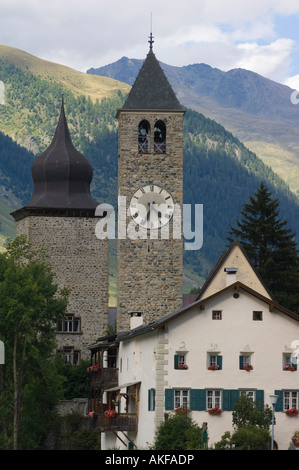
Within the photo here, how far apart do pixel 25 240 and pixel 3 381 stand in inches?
582

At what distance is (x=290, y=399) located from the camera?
56469mm

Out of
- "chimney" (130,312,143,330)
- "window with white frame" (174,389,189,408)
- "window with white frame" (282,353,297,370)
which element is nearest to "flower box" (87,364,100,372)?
"chimney" (130,312,143,330)

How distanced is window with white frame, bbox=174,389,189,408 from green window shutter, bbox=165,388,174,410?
249 millimetres

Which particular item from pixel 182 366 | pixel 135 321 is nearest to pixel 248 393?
pixel 182 366

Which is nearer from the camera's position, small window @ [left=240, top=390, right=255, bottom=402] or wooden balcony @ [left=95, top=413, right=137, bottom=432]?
small window @ [left=240, top=390, right=255, bottom=402]

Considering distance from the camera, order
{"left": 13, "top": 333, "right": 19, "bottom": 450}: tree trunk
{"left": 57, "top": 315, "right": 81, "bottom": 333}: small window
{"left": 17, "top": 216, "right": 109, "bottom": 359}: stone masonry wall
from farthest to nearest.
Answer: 1. {"left": 17, "top": 216, "right": 109, "bottom": 359}: stone masonry wall
2. {"left": 57, "top": 315, "right": 81, "bottom": 333}: small window
3. {"left": 13, "top": 333, "right": 19, "bottom": 450}: tree trunk

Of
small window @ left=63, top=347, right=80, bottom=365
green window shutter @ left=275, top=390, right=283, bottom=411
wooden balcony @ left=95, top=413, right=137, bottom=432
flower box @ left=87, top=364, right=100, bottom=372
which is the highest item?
small window @ left=63, top=347, right=80, bottom=365

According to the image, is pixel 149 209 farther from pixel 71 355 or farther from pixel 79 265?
pixel 71 355

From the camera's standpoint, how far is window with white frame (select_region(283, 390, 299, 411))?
56.3 m

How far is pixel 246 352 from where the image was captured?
185ft

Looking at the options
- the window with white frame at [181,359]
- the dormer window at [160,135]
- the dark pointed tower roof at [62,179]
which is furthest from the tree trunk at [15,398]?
the dark pointed tower roof at [62,179]

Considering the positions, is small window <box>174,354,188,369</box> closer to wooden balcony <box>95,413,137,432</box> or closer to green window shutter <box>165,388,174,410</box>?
green window shutter <box>165,388,174,410</box>

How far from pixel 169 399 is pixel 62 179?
41395 millimetres

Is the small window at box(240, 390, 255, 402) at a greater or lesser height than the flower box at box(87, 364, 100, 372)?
lesser
